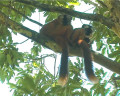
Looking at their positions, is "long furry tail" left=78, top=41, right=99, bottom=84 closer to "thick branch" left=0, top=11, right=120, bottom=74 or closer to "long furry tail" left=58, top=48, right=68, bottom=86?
"thick branch" left=0, top=11, right=120, bottom=74

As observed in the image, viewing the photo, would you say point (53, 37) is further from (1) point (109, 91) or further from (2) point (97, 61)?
(1) point (109, 91)

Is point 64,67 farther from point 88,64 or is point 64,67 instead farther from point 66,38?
point 66,38

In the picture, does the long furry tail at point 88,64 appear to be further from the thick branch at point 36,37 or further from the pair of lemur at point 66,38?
the thick branch at point 36,37

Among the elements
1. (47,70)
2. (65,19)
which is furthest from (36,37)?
(65,19)

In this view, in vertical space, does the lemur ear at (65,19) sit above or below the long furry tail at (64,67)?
above

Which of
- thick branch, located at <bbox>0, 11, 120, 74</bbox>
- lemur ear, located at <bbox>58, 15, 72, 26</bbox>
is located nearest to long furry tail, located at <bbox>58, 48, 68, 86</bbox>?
thick branch, located at <bbox>0, 11, 120, 74</bbox>

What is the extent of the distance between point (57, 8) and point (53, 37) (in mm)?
1488

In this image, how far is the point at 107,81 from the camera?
4.28 meters

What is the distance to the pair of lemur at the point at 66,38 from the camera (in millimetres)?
3785

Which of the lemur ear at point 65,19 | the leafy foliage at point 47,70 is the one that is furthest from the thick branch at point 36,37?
the lemur ear at point 65,19

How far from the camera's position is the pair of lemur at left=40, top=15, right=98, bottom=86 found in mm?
3785

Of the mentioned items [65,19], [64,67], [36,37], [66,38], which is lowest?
[64,67]

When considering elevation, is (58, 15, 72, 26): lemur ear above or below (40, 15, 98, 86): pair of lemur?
above

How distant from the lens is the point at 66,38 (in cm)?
455
